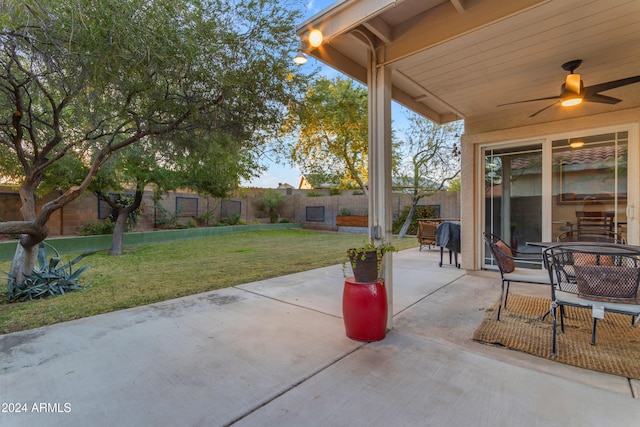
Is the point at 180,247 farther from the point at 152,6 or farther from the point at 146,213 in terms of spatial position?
the point at 152,6

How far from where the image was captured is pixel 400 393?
1812 millimetres

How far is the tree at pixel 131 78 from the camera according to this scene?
2854 millimetres

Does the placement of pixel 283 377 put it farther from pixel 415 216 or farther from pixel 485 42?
pixel 415 216

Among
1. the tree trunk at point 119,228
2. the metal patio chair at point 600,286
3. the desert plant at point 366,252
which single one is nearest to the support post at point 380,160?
the desert plant at point 366,252

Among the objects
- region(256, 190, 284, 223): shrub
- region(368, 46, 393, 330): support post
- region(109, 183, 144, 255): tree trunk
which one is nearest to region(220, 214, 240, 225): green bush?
region(256, 190, 284, 223): shrub

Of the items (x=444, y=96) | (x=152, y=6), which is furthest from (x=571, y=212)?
(x=152, y=6)

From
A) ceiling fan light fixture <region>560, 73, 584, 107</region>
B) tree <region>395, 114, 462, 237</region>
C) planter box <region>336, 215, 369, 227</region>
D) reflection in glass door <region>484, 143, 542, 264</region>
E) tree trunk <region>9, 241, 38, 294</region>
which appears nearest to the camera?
ceiling fan light fixture <region>560, 73, 584, 107</region>

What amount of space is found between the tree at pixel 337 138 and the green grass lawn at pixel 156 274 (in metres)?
3.90

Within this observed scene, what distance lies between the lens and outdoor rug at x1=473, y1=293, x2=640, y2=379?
2.17 m

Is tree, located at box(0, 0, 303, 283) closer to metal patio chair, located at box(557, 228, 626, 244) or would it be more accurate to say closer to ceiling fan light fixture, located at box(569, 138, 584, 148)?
ceiling fan light fixture, located at box(569, 138, 584, 148)

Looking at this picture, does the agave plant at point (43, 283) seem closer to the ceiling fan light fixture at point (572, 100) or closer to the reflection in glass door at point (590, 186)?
the ceiling fan light fixture at point (572, 100)

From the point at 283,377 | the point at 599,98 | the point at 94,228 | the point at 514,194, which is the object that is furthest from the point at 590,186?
the point at 94,228

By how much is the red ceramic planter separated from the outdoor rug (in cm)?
84

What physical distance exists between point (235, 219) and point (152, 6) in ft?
36.3
